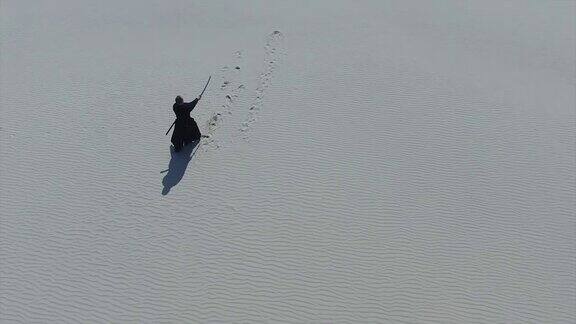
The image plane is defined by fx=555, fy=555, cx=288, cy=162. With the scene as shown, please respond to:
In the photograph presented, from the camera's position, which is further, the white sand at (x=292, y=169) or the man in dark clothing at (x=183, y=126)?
the man in dark clothing at (x=183, y=126)

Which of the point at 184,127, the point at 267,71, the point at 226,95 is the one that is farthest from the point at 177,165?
the point at 267,71

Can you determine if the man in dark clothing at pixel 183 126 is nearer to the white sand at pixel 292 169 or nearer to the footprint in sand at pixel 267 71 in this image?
the white sand at pixel 292 169

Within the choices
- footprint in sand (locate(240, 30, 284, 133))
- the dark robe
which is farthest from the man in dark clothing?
footprint in sand (locate(240, 30, 284, 133))

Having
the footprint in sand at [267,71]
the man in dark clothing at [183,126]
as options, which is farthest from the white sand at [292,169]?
the man in dark clothing at [183,126]

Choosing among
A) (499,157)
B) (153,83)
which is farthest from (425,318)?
(153,83)

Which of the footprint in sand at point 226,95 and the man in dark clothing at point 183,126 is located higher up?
the footprint in sand at point 226,95

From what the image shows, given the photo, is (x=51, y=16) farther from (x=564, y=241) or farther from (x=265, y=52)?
(x=564, y=241)
